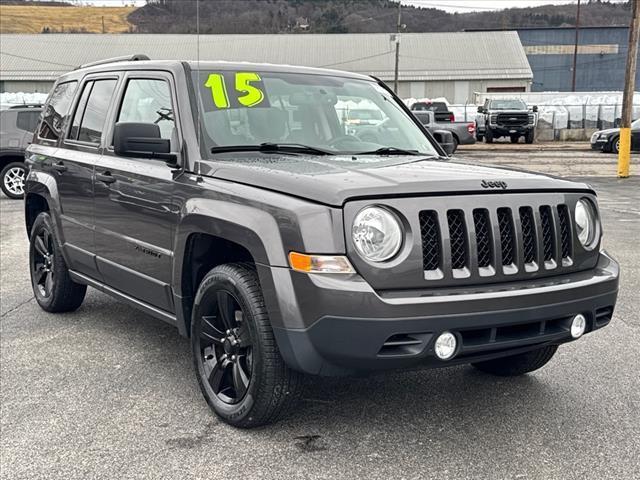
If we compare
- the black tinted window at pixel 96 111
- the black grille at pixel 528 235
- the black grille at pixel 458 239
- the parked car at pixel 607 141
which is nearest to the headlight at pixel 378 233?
the black grille at pixel 458 239

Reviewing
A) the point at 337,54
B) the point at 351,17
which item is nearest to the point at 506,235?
the point at 337,54

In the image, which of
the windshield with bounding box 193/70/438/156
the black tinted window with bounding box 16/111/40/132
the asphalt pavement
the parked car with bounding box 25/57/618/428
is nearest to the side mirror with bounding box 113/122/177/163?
the parked car with bounding box 25/57/618/428

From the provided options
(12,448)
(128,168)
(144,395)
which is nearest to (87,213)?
(128,168)

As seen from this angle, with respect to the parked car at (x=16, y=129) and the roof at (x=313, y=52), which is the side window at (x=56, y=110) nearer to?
the parked car at (x=16, y=129)

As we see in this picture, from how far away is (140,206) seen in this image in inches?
167

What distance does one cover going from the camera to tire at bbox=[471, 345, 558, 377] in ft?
13.6

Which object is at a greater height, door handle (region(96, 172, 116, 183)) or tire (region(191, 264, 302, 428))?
door handle (region(96, 172, 116, 183))

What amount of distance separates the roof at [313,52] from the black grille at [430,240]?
54222mm

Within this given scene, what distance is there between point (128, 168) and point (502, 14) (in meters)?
110

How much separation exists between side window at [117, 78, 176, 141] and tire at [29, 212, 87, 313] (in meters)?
1.39

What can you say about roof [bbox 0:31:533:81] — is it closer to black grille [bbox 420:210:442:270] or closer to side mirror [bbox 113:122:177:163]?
side mirror [bbox 113:122:177:163]

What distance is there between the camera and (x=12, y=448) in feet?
11.2

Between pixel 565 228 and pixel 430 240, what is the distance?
829mm

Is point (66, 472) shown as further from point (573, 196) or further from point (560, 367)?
point (560, 367)
